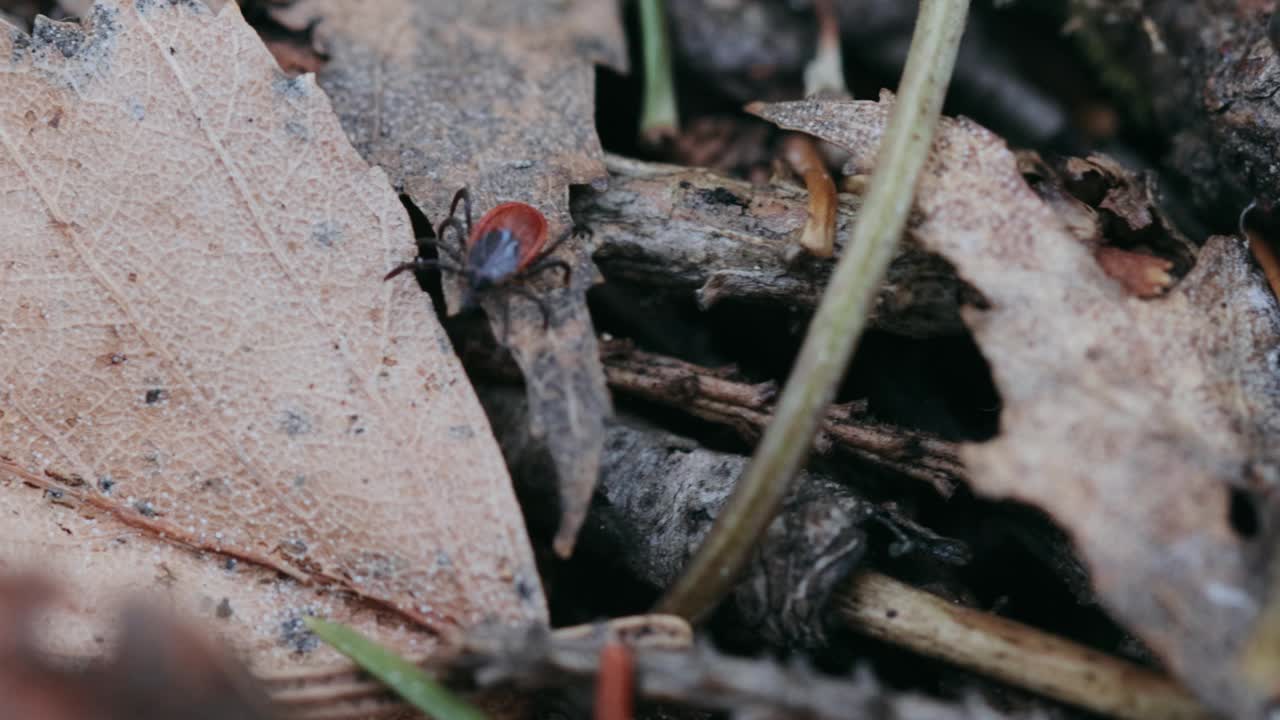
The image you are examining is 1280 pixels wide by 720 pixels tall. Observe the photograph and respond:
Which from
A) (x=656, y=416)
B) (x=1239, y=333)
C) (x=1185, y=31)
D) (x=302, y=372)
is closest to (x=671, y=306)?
(x=656, y=416)

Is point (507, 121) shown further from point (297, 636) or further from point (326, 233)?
point (297, 636)

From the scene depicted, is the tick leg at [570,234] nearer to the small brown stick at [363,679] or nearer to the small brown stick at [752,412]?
the small brown stick at [752,412]

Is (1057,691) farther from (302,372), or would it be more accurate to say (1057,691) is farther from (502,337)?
(302,372)

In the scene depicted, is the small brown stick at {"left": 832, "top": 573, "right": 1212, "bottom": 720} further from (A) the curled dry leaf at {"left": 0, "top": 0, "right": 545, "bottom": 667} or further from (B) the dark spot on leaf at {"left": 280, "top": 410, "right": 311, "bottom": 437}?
(B) the dark spot on leaf at {"left": 280, "top": 410, "right": 311, "bottom": 437}

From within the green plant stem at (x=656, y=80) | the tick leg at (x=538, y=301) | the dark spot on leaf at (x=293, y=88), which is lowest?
the tick leg at (x=538, y=301)

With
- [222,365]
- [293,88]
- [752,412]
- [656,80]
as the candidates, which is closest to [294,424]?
[222,365]

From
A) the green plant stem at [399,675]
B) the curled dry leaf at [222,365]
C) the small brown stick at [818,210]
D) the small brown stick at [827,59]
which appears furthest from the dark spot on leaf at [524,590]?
the small brown stick at [827,59]

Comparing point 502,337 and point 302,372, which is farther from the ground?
point 502,337
